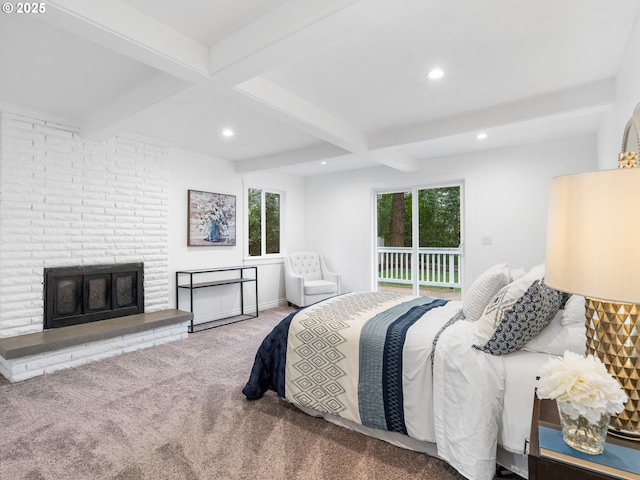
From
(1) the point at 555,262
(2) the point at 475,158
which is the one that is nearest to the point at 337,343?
(1) the point at 555,262

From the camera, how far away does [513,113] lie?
3.09m

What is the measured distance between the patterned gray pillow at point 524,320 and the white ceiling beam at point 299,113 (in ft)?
7.38

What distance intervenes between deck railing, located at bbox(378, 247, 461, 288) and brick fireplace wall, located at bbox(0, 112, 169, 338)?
12.0 feet

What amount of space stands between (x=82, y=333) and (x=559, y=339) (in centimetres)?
390

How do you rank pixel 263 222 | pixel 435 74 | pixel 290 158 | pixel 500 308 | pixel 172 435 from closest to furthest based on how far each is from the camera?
pixel 500 308 < pixel 172 435 < pixel 435 74 < pixel 290 158 < pixel 263 222

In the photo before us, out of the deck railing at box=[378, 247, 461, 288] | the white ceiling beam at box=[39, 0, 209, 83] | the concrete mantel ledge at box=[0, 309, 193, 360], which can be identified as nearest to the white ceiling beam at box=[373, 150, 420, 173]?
the deck railing at box=[378, 247, 461, 288]

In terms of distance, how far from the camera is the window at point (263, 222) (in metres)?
5.79

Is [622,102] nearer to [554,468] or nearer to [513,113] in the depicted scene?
[513,113]

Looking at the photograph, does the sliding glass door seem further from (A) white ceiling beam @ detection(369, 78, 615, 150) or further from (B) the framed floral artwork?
(B) the framed floral artwork

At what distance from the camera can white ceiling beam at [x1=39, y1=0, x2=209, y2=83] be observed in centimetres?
168

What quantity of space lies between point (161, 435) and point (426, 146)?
13.2 feet

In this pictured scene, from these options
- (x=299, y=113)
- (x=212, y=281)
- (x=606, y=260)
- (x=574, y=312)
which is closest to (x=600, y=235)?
(x=606, y=260)

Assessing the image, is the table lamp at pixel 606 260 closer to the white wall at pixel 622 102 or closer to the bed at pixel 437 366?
the bed at pixel 437 366

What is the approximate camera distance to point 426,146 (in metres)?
4.34
